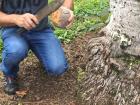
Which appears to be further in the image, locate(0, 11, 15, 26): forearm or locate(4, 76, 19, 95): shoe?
locate(4, 76, 19, 95): shoe

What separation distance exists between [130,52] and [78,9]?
200 cm

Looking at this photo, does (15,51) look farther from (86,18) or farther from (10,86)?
(86,18)

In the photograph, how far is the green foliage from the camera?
4.85 meters

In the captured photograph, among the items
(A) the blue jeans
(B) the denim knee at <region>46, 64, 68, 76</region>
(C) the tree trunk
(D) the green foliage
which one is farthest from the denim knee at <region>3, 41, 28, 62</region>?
(D) the green foliage

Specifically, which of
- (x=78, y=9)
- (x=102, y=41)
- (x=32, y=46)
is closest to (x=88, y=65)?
(x=102, y=41)

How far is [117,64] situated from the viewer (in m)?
3.63

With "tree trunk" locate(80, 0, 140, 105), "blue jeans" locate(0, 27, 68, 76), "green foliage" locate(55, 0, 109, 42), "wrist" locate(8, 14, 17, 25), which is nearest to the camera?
"tree trunk" locate(80, 0, 140, 105)

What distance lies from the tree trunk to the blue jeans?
0.32 m

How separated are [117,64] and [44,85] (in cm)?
81

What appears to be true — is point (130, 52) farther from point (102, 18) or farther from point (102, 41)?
point (102, 18)

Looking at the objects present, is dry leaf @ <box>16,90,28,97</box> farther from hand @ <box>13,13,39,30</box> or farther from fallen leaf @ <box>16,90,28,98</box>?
hand @ <box>13,13,39,30</box>

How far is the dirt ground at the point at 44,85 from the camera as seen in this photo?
12.9 ft

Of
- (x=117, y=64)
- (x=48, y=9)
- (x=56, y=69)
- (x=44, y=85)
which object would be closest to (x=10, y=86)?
(x=44, y=85)

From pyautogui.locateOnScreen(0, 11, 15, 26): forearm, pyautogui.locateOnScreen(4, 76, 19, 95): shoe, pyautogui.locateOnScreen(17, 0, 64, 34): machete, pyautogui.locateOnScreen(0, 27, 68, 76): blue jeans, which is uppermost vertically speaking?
pyautogui.locateOnScreen(17, 0, 64, 34): machete
